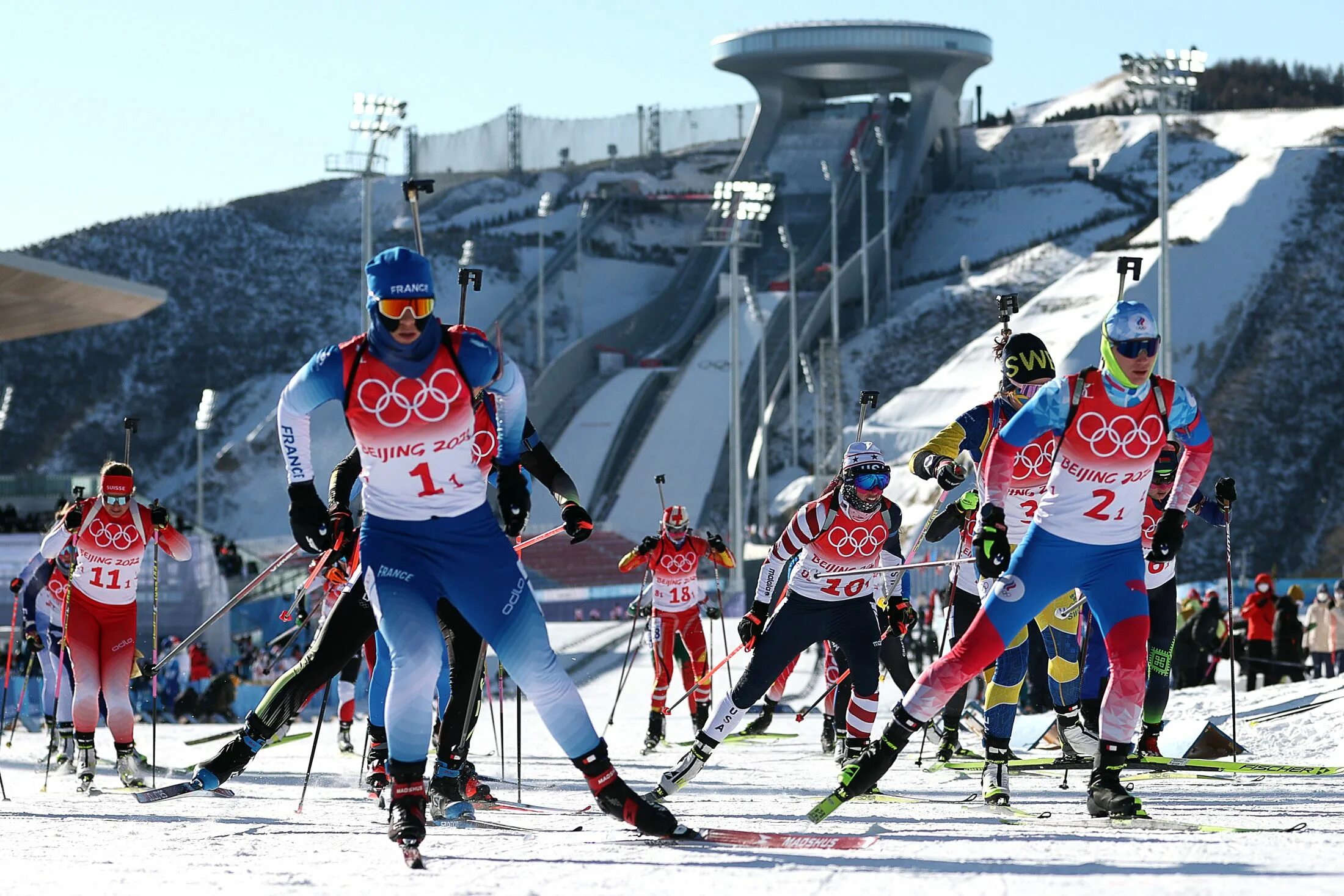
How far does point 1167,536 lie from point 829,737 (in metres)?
6.22

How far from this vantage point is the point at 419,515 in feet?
21.2

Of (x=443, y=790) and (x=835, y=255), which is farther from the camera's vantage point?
(x=835, y=255)

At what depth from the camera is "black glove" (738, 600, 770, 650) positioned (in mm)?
9172

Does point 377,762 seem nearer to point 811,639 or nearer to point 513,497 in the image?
point 811,639

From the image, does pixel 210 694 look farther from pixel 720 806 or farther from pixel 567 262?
pixel 567 262

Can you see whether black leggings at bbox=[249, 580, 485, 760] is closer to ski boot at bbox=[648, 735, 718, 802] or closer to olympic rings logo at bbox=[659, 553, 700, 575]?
ski boot at bbox=[648, 735, 718, 802]

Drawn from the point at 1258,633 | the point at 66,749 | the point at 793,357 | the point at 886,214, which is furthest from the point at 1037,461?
the point at 886,214

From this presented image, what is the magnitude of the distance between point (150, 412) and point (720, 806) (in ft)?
264

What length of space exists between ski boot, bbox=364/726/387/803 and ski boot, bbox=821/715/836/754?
4.21 m

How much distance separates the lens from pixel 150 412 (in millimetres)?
84938

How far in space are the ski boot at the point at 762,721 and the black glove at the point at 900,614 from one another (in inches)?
173

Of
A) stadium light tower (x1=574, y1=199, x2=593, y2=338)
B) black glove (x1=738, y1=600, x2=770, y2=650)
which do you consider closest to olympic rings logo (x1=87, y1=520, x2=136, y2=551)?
black glove (x1=738, y1=600, x2=770, y2=650)

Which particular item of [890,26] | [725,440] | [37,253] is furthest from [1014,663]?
[37,253]

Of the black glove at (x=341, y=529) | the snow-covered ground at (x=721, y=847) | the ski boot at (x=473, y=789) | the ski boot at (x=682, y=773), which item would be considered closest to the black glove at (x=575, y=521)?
the black glove at (x=341, y=529)
